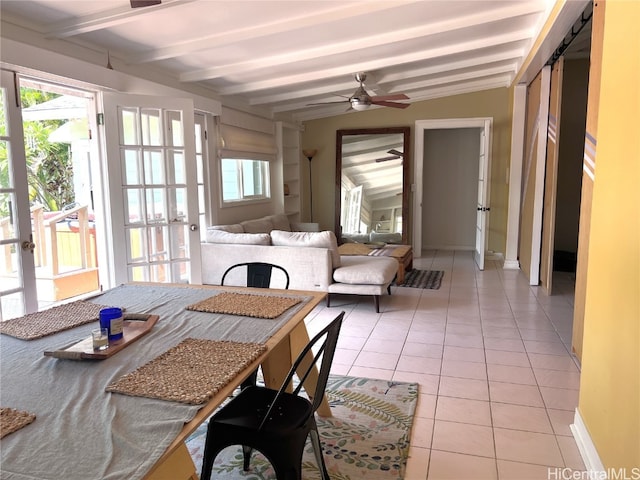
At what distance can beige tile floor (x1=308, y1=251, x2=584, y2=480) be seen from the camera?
2.14 metres

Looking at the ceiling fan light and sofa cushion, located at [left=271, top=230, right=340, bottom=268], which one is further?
the ceiling fan light

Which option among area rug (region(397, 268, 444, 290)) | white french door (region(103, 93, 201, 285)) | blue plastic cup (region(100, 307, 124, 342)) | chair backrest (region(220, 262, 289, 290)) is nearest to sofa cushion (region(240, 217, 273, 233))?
white french door (region(103, 93, 201, 285))

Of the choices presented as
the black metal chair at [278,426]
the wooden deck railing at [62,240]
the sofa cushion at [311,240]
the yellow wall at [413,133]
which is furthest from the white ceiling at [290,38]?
the black metal chair at [278,426]

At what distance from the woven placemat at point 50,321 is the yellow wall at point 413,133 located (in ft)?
20.0

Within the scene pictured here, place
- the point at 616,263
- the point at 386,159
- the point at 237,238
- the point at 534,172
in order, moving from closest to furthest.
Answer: the point at 616,263 < the point at 237,238 < the point at 534,172 < the point at 386,159

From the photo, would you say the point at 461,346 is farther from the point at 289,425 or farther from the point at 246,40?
the point at 246,40

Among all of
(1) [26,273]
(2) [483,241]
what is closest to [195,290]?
(1) [26,273]

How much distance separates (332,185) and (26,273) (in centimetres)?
549

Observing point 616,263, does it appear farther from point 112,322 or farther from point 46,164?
point 46,164

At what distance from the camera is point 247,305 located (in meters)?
2.15

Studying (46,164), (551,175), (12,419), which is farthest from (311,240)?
(46,164)

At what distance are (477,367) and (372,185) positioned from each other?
495 centimetres

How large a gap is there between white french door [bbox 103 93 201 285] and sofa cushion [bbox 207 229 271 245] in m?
0.51

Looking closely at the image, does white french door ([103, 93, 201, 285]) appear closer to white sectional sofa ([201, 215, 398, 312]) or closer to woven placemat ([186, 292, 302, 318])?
white sectional sofa ([201, 215, 398, 312])
